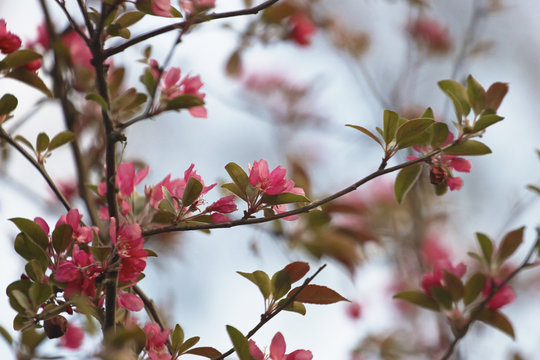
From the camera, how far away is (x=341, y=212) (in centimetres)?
142

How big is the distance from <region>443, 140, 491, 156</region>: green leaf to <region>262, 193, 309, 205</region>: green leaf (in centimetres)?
22

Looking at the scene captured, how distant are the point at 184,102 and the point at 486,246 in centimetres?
62

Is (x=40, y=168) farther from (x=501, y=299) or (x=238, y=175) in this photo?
(x=501, y=299)

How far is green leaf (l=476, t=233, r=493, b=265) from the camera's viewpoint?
1.04m

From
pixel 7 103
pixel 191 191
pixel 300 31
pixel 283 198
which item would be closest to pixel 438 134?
pixel 283 198

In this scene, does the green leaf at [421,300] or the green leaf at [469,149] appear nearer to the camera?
the green leaf at [469,149]

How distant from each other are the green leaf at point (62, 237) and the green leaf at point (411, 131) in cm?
42

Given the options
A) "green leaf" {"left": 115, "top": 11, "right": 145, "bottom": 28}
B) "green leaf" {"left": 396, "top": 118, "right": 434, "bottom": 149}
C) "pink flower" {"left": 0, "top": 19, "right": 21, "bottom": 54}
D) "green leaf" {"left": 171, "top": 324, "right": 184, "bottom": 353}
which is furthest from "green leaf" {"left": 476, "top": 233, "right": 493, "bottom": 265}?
"pink flower" {"left": 0, "top": 19, "right": 21, "bottom": 54}

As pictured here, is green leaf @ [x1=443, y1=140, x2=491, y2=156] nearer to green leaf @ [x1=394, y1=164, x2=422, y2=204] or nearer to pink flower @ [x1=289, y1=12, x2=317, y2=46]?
green leaf @ [x1=394, y1=164, x2=422, y2=204]

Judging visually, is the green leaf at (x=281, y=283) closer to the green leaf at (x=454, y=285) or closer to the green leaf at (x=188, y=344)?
the green leaf at (x=188, y=344)

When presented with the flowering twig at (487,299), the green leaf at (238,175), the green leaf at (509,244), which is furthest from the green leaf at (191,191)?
the green leaf at (509,244)

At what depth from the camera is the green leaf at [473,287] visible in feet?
3.32

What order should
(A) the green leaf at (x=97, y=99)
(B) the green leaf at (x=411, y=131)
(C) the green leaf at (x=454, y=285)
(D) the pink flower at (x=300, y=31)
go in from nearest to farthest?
1. (A) the green leaf at (x=97, y=99)
2. (B) the green leaf at (x=411, y=131)
3. (C) the green leaf at (x=454, y=285)
4. (D) the pink flower at (x=300, y=31)

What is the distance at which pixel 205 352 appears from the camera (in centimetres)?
77
